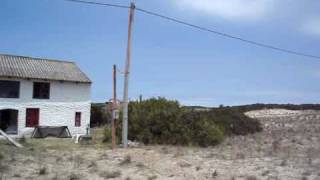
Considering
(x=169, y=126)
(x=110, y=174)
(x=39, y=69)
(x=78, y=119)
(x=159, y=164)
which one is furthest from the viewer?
(x=78, y=119)

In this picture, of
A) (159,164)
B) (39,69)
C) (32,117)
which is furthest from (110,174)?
(39,69)

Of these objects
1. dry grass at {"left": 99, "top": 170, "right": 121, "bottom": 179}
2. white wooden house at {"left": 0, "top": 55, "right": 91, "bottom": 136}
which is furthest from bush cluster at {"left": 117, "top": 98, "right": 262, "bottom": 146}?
white wooden house at {"left": 0, "top": 55, "right": 91, "bottom": 136}

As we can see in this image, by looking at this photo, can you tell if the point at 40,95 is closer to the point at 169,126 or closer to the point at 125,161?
the point at 169,126

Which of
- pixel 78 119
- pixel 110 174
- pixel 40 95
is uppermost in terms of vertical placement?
pixel 40 95

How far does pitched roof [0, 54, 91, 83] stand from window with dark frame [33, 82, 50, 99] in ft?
2.47

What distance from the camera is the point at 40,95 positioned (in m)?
45.2

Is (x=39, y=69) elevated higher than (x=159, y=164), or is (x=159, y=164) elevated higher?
(x=39, y=69)

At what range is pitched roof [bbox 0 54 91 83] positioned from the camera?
43.8 metres

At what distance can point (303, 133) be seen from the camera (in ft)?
111

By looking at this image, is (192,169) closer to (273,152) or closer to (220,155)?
(220,155)

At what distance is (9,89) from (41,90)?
2.75 meters

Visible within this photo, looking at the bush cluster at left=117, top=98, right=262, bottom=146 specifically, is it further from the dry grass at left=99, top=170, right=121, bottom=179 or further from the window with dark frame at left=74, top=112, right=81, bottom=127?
the window with dark frame at left=74, top=112, right=81, bottom=127

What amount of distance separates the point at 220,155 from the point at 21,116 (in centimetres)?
2558

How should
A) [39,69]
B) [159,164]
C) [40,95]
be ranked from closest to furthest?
[159,164] < [40,95] < [39,69]
